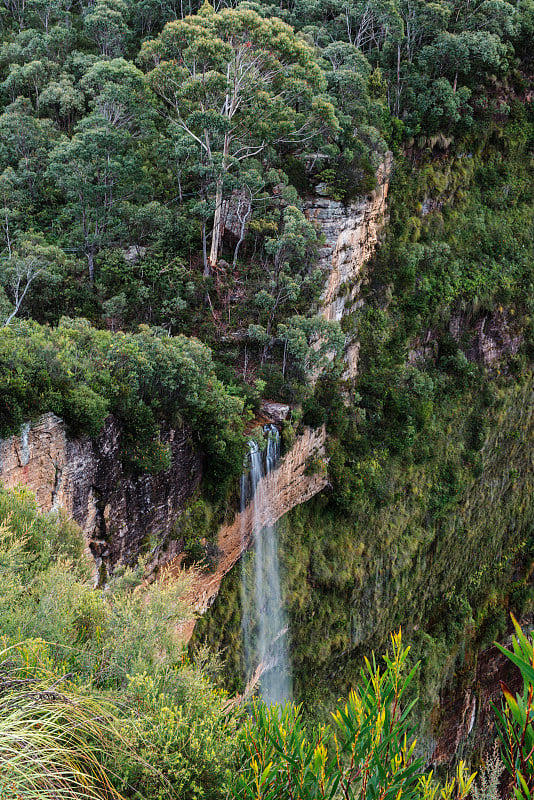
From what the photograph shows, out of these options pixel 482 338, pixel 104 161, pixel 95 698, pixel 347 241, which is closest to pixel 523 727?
pixel 95 698

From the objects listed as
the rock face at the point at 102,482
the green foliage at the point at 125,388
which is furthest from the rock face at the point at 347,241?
the rock face at the point at 102,482

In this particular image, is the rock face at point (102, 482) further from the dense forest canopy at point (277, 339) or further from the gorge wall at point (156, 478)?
the dense forest canopy at point (277, 339)

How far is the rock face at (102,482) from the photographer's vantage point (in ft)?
35.7

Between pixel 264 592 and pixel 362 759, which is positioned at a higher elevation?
pixel 362 759

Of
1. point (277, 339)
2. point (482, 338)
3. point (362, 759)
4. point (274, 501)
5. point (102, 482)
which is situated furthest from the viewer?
point (482, 338)

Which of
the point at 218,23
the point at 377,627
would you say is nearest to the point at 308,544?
the point at 377,627

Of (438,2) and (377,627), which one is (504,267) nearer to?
(438,2)

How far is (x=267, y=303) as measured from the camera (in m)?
18.5

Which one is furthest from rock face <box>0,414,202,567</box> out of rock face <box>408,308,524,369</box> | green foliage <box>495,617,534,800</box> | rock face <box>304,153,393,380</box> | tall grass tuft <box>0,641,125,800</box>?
rock face <box>408,308,524,369</box>

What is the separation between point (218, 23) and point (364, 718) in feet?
63.4

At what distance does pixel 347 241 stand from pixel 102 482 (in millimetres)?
13284

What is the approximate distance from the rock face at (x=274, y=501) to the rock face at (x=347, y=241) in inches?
166

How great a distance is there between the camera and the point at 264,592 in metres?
18.0

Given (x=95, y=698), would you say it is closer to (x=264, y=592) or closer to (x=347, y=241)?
(x=264, y=592)
